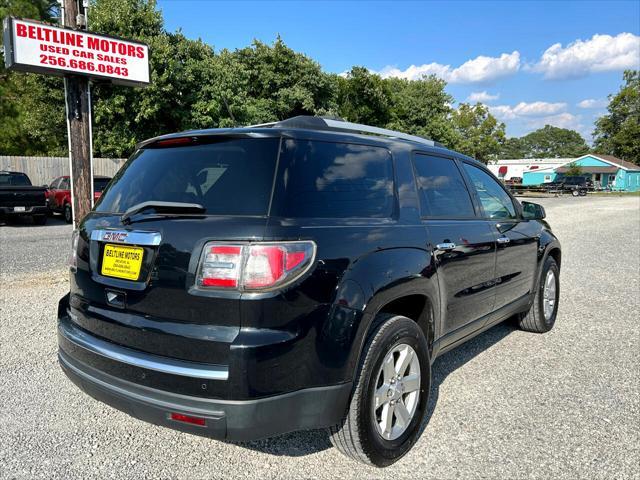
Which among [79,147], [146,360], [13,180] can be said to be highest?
[79,147]

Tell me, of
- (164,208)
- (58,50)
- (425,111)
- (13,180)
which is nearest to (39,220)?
(13,180)

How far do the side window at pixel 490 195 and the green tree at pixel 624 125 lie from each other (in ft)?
266

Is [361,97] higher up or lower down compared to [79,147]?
higher up

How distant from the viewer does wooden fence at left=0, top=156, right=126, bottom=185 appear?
21.1 m

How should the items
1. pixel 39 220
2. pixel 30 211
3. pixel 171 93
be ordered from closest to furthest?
pixel 30 211, pixel 39 220, pixel 171 93

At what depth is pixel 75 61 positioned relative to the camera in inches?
352

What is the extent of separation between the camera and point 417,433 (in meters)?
2.92

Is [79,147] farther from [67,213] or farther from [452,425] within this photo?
[67,213]

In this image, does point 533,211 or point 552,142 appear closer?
point 533,211

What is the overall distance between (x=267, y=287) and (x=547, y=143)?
16185cm

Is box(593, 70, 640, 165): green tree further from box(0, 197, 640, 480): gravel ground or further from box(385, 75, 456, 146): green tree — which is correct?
box(0, 197, 640, 480): gravel ground

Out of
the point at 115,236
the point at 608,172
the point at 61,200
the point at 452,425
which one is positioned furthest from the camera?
the point at 608,172

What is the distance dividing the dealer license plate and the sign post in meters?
5.87

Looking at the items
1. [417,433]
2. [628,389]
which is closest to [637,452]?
[628,389]
